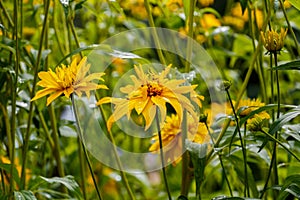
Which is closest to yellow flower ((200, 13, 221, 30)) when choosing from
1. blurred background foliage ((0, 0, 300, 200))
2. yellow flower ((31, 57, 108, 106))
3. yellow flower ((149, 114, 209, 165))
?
blurred background foliage ((0, 0, 300, 200))

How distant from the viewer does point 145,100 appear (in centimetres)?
48

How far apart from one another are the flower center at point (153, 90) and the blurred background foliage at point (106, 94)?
0.27 feet

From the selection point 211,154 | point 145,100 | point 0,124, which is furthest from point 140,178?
point 145,100

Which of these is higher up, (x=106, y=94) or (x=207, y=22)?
(x=207, y=22)

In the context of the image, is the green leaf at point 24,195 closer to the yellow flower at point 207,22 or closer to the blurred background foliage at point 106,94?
the blurred background foliage at point 106,94

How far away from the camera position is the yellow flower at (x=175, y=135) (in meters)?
0.58

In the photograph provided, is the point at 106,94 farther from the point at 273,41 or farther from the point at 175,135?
the point at 273,41

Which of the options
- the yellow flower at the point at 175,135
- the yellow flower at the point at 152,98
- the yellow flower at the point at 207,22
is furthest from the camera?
the yellow flower at the point at 207,22

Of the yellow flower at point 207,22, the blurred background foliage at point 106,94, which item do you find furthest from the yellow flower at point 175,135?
the yellow flower at point 207,22

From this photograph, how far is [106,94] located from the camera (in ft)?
3.13

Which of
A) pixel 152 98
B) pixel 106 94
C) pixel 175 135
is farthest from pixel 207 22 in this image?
pixel 152 98

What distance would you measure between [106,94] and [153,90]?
0.47 meters


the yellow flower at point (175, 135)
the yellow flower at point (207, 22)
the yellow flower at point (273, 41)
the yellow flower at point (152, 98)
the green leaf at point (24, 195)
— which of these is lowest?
the green leaf at point (24, 195)

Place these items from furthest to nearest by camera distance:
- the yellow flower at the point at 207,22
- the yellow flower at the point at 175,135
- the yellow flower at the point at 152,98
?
the yellow flower at the point at 207,22 → the yellow flower at the point at 175,135 → the yellow flower at the point at 152,98
